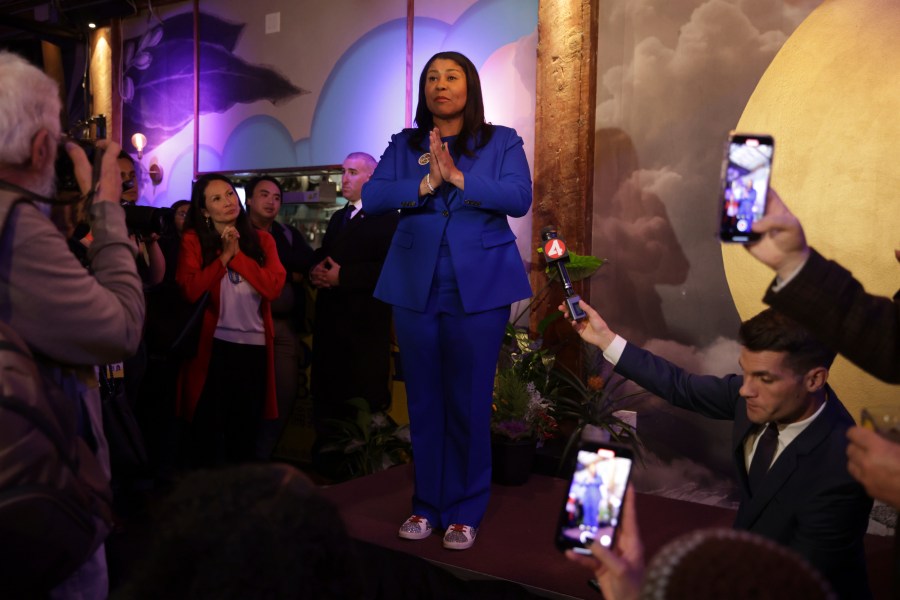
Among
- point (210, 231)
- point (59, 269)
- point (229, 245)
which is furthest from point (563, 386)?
point (59, 269)

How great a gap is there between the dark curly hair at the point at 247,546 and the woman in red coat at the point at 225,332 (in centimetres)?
309

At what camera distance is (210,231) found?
156 inches

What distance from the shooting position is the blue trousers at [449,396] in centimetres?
284

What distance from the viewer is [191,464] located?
396 centimetres

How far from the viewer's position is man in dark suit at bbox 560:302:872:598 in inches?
71.3

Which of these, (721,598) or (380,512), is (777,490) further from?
(380,512)

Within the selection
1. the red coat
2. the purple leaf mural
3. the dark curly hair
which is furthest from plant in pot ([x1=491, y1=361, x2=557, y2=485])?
the purple leaf mural

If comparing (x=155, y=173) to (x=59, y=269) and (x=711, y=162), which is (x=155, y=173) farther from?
(x=59, y=269)

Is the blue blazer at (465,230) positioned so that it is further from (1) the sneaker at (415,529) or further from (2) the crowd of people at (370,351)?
(1) the sneaker at (415,529)

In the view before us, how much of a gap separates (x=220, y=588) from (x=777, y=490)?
1500 millimetres

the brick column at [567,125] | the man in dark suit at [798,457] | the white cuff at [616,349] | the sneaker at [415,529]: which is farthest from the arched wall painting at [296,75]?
the man in dark suit at [798,457]

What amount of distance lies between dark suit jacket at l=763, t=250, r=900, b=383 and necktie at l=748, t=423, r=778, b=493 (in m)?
0.60

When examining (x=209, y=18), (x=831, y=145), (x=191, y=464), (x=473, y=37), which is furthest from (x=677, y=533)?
(x=209, y=18)

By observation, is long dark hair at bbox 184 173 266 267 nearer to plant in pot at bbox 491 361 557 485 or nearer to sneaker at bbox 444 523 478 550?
plant in pot at bbox 491 361 557 485
